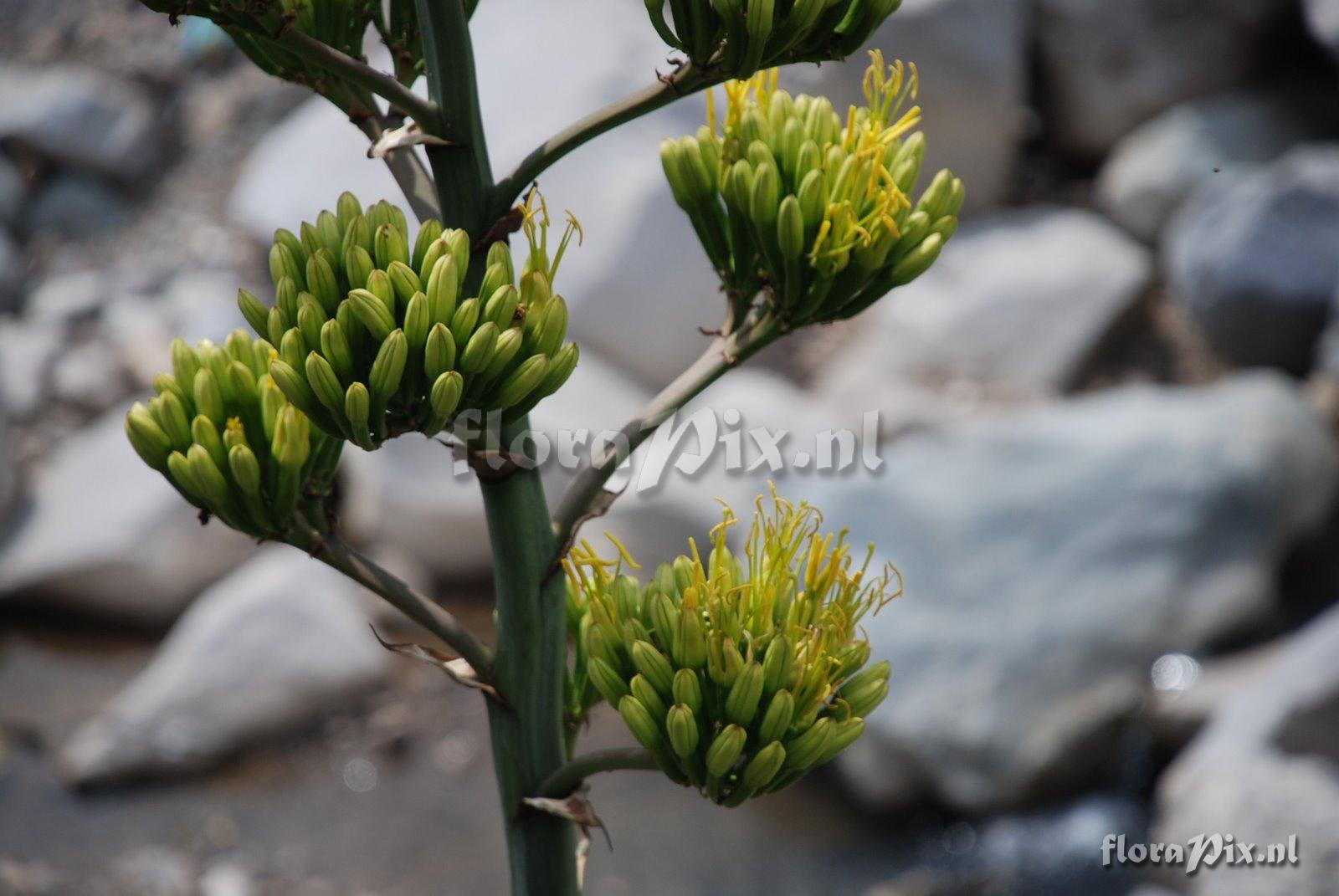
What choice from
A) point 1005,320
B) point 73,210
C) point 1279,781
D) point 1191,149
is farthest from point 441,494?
point 1191,149

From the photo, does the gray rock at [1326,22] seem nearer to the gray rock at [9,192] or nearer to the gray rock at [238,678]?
the gray rock at [238,678]

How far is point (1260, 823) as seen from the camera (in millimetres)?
3086

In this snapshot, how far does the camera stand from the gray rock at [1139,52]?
586cm

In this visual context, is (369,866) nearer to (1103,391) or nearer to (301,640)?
(301,640)

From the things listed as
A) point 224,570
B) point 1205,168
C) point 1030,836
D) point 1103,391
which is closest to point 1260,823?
point 1030,836

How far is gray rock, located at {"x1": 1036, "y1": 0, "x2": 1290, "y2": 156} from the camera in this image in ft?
19.2

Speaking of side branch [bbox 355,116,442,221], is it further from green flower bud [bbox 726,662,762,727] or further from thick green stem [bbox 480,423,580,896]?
green flower bud [bbox 726,662,762,727]

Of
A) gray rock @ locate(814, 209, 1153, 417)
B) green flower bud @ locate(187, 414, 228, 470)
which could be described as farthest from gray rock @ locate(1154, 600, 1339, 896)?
green flower bud @ locate(187, 414, 228, 470)

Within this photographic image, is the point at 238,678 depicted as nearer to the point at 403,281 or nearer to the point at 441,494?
the point at 441,494

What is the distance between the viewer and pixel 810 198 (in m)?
1.04

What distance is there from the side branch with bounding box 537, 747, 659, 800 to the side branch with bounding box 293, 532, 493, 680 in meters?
0.11

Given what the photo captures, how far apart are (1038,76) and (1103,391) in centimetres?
195

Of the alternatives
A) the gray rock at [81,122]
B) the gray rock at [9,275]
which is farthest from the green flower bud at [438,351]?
the gray rock at [81,122]

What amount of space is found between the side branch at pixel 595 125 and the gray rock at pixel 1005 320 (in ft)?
14.4
